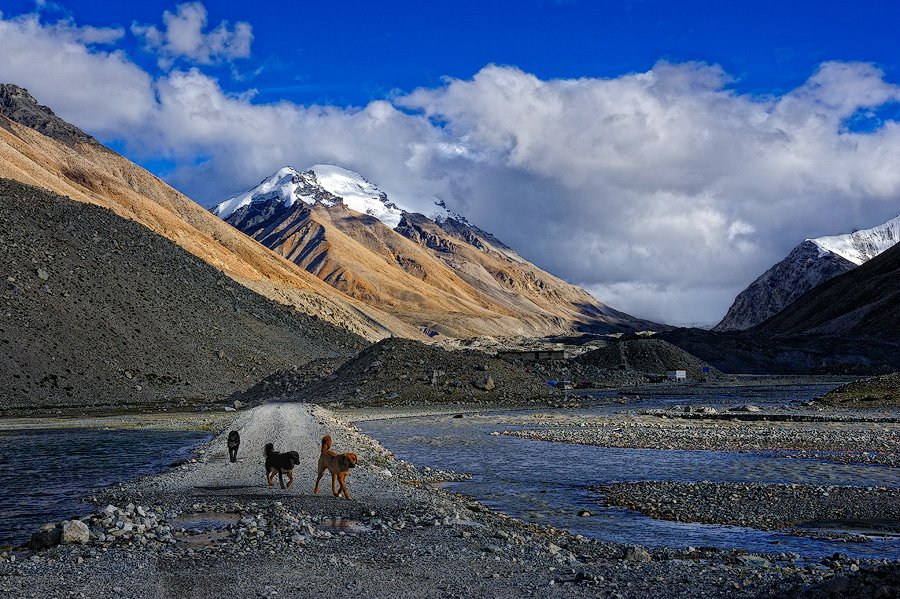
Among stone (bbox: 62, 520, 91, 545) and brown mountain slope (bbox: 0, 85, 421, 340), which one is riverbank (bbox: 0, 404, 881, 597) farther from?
brown mountain slope (bbox: 0, 85, 421, 340)

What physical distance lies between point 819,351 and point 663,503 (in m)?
141

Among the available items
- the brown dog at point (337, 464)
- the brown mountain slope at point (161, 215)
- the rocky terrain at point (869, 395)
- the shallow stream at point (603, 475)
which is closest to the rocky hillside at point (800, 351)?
the brown mountain slope at point (161, 215)

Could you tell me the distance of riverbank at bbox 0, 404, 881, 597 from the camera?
12352mm

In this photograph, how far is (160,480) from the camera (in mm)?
25000

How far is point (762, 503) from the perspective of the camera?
21.2 m

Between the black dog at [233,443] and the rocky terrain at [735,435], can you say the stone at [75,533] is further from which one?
the rocky terrain at [735,435]

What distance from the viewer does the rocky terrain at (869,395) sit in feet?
200

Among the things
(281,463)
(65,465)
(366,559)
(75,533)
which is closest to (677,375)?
(65,465)

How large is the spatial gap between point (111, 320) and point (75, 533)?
71.8 meters

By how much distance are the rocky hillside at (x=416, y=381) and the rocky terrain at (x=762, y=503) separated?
48.0 metres

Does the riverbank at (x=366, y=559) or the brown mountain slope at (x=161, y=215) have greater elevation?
the brown mountain slope at (x=161, y=215)

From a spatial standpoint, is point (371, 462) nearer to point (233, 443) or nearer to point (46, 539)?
point (233, 443)

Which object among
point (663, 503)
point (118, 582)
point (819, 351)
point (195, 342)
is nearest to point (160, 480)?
point (118, 582)

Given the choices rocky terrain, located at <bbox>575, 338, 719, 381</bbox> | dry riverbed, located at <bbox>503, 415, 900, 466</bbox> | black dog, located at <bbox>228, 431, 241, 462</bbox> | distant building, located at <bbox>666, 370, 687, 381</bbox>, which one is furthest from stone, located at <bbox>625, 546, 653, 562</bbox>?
rocky terrain, located at <bbox>575, 338, 719, 381</bbox>
